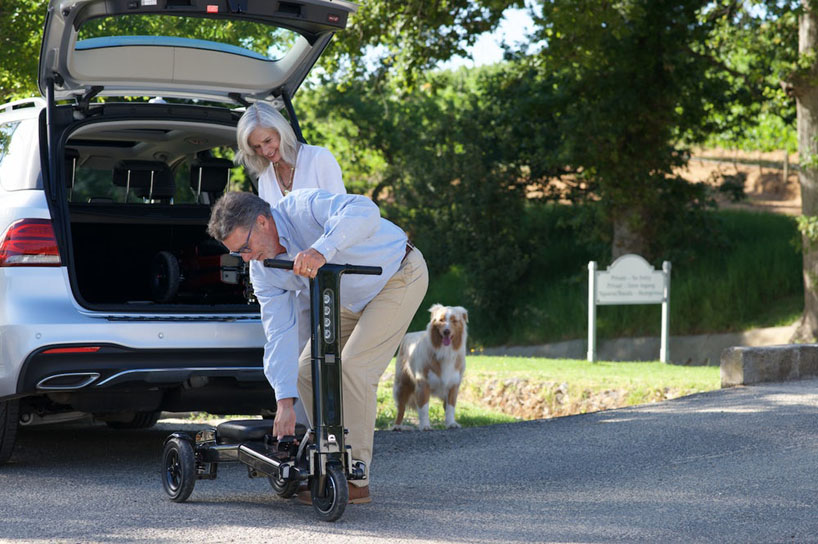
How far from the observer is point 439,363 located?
9.66 meters

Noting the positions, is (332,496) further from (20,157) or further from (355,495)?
→ (20,157)

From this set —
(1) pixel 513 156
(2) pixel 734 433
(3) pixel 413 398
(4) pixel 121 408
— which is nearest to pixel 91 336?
(4) pixel 121 408

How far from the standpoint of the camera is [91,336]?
18.2 ft

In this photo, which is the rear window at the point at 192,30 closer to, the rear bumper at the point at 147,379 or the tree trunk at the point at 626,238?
the rear bumper at the point at 147,379

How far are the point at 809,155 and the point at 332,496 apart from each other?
13.9 metres

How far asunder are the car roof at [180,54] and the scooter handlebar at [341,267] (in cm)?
173

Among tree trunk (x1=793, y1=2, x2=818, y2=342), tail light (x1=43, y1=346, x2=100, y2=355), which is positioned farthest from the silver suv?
tree trunk (x1=793, y1=2, x2=818, y2=342)

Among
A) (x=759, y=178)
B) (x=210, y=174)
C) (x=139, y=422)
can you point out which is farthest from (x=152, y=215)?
(x=759, y=178)

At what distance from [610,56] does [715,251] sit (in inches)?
288

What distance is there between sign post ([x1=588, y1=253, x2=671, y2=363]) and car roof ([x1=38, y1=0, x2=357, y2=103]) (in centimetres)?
971

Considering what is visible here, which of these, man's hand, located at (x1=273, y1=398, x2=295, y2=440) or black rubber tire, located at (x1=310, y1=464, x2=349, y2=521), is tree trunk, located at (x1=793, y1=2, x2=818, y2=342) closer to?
man's hand, located at (x1=273, y1=398, x2=295, y2=440)

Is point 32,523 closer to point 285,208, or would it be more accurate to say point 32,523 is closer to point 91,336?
point 91,336

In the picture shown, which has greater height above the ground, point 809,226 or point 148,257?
point 809,226

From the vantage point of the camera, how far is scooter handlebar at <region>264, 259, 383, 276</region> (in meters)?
4.43
